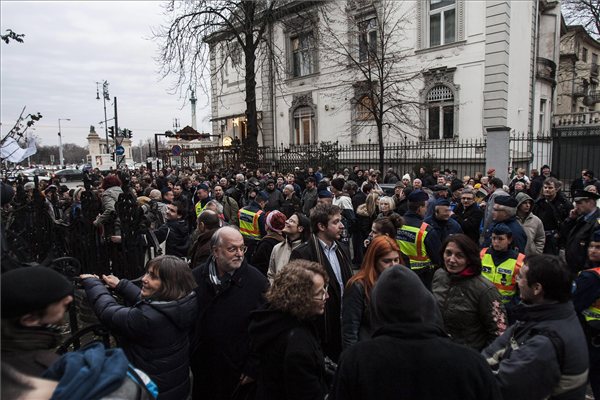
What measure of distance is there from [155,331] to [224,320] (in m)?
0.60

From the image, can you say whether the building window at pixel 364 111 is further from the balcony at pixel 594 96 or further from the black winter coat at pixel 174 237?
the balcony at pixel 594 96

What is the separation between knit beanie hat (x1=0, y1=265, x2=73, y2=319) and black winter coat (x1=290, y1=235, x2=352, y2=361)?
213 cm

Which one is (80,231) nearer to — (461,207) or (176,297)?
(176,297)

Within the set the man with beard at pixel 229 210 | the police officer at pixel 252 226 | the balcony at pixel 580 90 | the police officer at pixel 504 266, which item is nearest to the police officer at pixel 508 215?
the police officer at pixel 504 266

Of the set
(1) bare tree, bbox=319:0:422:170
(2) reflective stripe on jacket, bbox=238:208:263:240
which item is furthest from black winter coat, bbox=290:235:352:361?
(1) bare tree, bbox=319:0:422:170

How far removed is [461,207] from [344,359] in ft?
19.0

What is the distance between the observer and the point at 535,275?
2273mm

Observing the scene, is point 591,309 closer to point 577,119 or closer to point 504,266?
point 504,266

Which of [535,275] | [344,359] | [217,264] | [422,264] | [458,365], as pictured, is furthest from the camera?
[422,264]

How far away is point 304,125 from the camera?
25.6m

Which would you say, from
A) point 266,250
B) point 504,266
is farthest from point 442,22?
point 504,266

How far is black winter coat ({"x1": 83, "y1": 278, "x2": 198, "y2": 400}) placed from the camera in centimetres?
249

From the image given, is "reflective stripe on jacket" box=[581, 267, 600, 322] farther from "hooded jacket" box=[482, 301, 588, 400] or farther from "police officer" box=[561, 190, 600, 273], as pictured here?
"police officer" box=[561, 190, 600, 273]

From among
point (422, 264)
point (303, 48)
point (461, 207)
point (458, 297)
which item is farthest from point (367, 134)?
point (458, 297)
